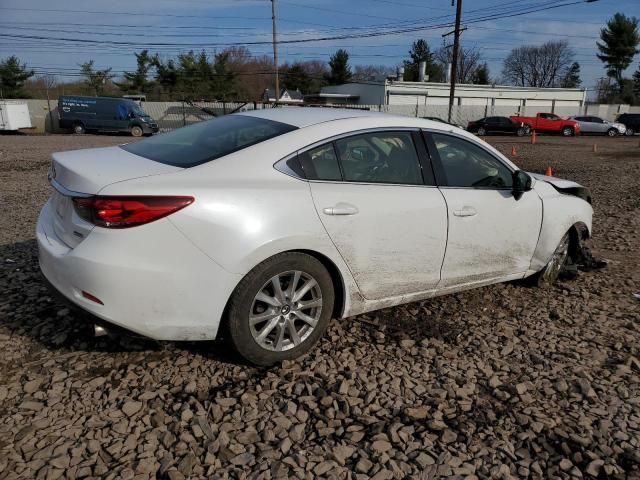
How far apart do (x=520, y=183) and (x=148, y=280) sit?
Result: 2.90 meters

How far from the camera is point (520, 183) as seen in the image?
408 cm

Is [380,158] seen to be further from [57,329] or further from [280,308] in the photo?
[57,329]

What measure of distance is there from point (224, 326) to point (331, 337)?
0.96 m

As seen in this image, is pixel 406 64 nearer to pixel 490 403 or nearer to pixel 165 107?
pixel 165 107

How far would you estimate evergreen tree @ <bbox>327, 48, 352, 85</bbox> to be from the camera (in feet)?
227

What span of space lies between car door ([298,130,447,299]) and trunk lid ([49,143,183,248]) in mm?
935

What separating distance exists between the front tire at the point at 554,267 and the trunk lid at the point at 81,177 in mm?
3379

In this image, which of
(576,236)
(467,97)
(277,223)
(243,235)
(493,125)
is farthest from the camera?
(467,97)

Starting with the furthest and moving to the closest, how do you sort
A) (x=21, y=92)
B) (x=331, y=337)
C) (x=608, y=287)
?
(x=21, y=92) → (x=608, y=287) → (x=331, y=337)

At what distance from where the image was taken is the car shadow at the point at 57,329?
3.32 metres

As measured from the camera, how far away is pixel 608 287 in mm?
4910

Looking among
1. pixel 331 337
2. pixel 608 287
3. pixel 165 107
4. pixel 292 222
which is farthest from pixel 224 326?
pixel 165 107

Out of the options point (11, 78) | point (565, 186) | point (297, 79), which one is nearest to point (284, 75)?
point (297, 79)

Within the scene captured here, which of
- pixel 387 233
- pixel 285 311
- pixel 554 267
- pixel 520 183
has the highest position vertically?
pixel 520 183
